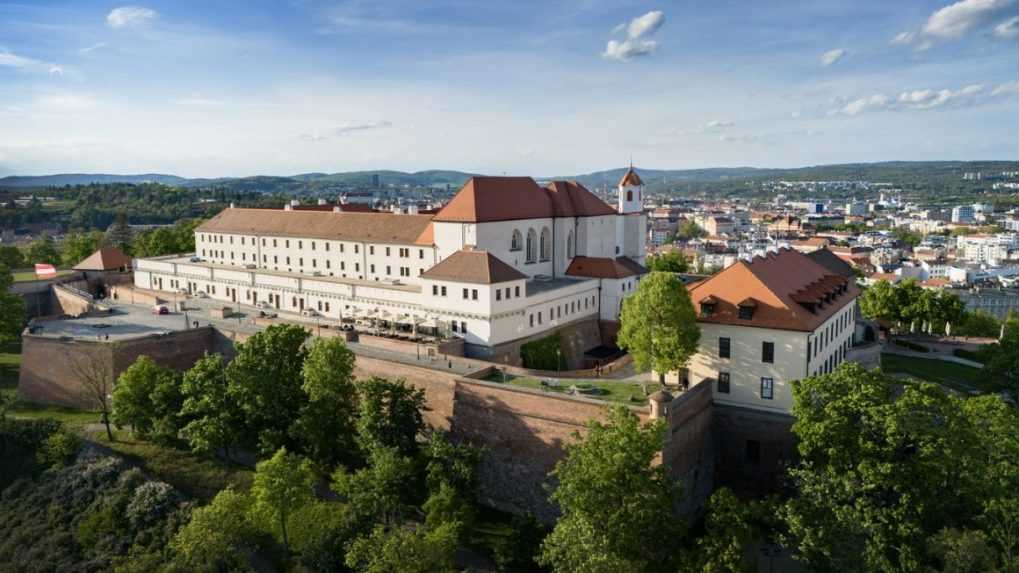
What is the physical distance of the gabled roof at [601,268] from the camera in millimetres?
65125

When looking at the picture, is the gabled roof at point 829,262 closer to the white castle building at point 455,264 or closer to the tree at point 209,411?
the white castle building at point 455,264

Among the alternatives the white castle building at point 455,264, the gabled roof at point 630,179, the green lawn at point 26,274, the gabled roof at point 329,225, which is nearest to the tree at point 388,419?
the white castle building at point 455,264

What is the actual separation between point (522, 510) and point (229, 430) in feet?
54.9

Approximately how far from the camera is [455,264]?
5562 cm

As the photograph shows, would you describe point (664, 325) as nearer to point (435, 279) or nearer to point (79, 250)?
point (435, 279)

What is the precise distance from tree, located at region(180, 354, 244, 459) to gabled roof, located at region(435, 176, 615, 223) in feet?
76.0

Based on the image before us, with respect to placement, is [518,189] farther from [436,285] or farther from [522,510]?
[522,510]

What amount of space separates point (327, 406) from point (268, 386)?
421cm

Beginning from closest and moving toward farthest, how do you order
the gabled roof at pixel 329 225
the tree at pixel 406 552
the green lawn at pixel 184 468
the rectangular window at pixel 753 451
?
the tree at pixel 406 552, the rectangular window at pixel 753 451, the green lawn at pixel 184 468, the gabled roof at pixel 329 225

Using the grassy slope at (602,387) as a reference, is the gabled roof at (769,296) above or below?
above

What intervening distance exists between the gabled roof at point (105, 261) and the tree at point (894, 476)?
77756 mm

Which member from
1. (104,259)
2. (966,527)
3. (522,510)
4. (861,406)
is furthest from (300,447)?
(104,259)

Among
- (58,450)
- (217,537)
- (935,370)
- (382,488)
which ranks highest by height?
(382,488)

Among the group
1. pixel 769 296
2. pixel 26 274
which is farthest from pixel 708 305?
pixel 26 274
